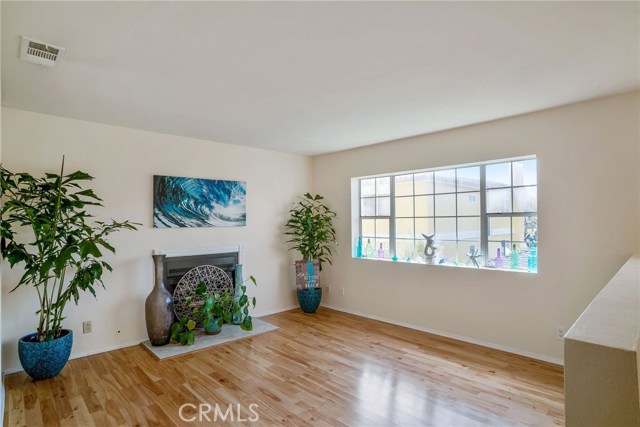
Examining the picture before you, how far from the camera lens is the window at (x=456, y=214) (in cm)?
351

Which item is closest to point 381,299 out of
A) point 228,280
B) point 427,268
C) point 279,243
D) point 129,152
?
point 427,268

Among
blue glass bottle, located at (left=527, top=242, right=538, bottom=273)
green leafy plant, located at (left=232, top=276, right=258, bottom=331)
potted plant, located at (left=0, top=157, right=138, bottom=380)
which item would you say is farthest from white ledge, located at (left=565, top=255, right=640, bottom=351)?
green leafy plant, located at (left=232, top=276, right=258, bottom=331)

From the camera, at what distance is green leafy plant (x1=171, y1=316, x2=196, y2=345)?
361 centimetres

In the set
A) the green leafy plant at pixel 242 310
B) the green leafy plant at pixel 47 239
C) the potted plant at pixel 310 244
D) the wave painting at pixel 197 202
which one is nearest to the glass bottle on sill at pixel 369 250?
the potted plant at pixel 310 244

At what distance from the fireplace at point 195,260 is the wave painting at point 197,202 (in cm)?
32

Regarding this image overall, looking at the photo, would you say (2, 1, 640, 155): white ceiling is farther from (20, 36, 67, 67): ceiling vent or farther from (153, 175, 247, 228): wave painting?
(153, 175, 247, 228): wave painting

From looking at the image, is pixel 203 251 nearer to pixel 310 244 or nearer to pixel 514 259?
pixel 310 244

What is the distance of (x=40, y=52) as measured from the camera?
205 centimetres

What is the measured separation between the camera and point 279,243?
5098 mm

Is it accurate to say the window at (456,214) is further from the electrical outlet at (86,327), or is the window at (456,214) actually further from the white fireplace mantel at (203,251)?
the electrical outlet at (86,327)

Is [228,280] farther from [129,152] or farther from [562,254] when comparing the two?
[562,254]

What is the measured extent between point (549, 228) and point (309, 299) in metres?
3.07

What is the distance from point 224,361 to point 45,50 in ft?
9.14

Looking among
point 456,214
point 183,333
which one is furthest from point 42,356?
point 456,214
